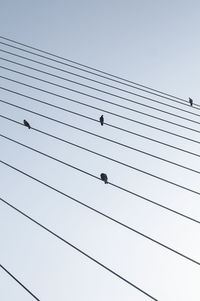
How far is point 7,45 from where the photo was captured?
12.6m

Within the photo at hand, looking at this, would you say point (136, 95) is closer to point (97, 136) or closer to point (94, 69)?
point (94, 69)

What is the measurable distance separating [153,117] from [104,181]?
254 cm

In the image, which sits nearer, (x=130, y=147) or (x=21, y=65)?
(x=130, y=147)

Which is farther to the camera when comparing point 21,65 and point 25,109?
point 21,65

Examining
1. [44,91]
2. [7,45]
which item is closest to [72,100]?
[44,91]

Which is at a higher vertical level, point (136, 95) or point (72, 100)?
point (136, 95)

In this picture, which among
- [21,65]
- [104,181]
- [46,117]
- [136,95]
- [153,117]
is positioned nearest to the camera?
[104,181]

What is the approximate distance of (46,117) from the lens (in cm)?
912

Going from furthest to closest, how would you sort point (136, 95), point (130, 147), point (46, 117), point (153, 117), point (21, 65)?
point (21, 65)
point (136, 95)
point (153, 117)
point (46, 117)
point (130, 147)

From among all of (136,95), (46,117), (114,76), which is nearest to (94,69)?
(114,76)

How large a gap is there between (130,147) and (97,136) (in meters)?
0.60

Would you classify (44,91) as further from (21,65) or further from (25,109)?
(21,65)

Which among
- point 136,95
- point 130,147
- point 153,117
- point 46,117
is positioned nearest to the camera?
point 130,147

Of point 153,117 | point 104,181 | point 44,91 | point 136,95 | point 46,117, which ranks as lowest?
point 104,181
